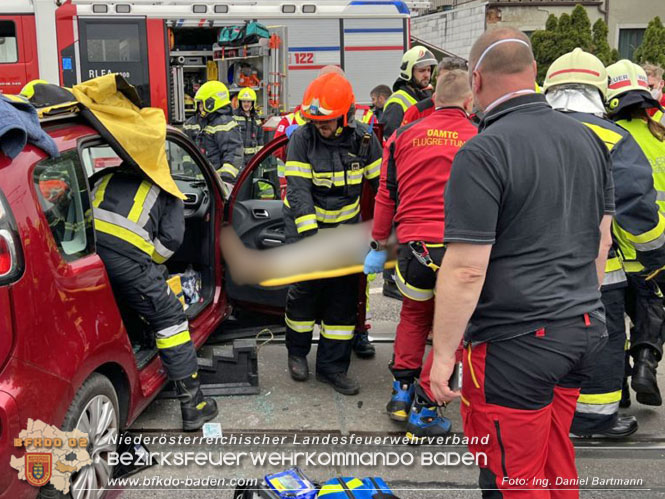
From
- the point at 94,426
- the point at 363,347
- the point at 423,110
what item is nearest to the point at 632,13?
the point at 363,347

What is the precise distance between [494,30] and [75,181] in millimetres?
1782

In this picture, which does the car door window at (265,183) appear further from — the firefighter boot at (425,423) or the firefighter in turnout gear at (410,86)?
the firefighter boot at (425,423)

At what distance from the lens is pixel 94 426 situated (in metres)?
2.91

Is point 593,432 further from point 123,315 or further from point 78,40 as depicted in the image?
point 78,40

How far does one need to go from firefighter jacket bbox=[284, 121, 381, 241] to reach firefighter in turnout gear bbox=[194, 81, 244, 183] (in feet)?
14.9

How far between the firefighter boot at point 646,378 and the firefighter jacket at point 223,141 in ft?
18.7

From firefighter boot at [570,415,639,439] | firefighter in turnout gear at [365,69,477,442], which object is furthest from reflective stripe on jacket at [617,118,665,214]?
firefighter boot at [570,415,639,439]

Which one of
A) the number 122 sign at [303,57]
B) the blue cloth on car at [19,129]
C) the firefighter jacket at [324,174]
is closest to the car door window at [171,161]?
the firefighter jacket at [324,174]

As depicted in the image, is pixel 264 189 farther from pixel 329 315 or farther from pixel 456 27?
pixel 456 27

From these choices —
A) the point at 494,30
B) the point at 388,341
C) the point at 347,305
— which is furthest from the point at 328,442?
the point at 494,30

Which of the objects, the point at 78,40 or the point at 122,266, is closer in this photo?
the point at 122,266

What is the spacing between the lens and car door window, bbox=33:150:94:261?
2.72 metres

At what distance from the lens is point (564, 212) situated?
87.6 inches

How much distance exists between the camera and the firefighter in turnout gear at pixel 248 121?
34.3 ft
